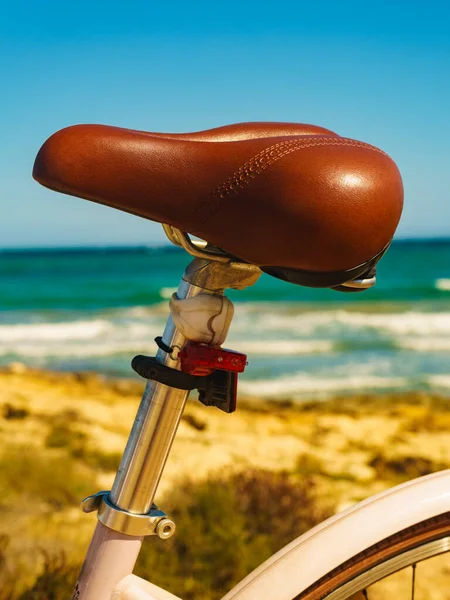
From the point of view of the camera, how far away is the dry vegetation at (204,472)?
7.88ft

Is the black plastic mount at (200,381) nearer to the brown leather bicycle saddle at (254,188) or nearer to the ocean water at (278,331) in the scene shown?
the brown leather bicycle saddle at (254,188)

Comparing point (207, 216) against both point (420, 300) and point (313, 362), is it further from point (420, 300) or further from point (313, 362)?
point (420, 300)

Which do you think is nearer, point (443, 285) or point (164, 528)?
point (164, 528)

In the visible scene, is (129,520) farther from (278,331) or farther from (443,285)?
(443,285)

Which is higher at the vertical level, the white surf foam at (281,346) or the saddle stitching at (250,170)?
the white surf foam at (281,346)

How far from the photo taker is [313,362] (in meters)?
9.09

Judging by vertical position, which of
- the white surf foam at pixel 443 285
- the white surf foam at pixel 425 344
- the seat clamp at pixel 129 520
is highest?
the white surf foam at pixel 443 285

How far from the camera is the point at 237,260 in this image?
992 millimetres

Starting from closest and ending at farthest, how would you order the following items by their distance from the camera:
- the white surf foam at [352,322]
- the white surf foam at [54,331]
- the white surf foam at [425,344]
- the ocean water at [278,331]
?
the ocean water at [278,331] → the white surf foam at [425,344] → the white surf foam at [54,331] → the white surf foam at [352,322]

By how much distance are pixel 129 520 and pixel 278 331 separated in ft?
37.6

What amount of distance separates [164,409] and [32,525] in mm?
1953

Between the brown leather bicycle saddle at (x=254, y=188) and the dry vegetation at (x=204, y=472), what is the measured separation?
5.08 ft

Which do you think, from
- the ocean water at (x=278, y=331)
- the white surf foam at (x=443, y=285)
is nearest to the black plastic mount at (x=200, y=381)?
the ocean water at (x=278, y=331)

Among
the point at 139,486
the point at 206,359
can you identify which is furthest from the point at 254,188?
the point at 139,486
